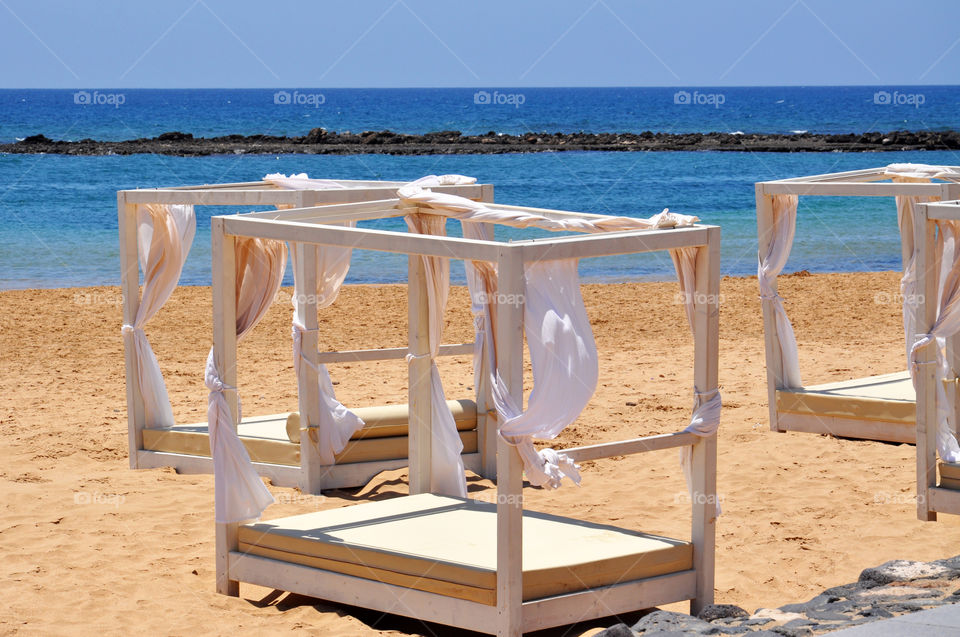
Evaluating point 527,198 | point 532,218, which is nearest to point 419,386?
point 532,218

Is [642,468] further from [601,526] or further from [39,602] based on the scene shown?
[39,602]

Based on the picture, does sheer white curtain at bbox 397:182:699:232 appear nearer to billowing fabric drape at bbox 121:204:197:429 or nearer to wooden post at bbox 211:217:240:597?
wooden post at bbox 211:217:240:597

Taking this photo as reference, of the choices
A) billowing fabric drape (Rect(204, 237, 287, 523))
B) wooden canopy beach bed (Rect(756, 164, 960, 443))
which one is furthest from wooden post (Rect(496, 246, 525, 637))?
wooden canopy beach bed (Rect(756, 164, 960, 443))

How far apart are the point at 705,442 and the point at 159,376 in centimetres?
473

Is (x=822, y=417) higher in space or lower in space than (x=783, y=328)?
lower

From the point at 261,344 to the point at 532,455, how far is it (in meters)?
9.19

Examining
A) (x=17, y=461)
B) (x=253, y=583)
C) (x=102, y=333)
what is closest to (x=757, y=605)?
(x=253, y=583)

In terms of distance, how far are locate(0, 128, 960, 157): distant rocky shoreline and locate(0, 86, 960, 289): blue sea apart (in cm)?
158

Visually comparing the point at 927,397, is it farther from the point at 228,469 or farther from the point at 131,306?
the point at 131,306

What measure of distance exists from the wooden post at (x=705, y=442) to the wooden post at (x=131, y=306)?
15.4ft

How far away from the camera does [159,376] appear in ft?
30.6

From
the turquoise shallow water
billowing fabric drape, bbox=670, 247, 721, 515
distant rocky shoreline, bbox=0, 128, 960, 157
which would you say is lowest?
billowing fabric drape, bbox=670, 247, 721, 515

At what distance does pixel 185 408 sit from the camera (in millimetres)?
11039

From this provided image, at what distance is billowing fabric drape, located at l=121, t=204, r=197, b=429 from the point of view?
30.3 feet
